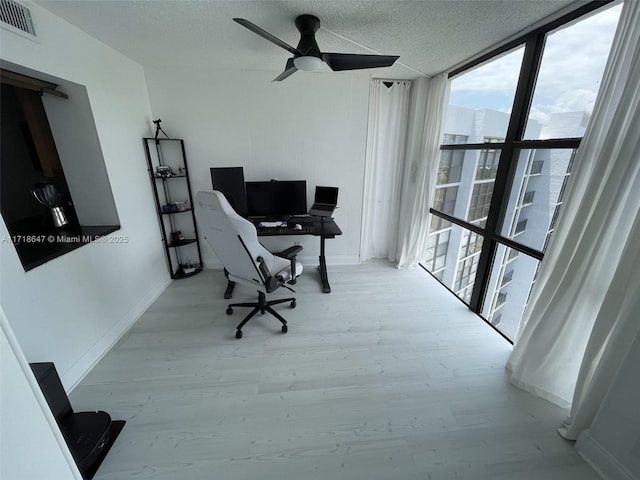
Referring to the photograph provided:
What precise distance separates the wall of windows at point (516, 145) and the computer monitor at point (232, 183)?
2459 mm

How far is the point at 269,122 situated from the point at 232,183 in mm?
879

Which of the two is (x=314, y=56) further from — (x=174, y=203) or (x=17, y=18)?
(x=174, y=203)

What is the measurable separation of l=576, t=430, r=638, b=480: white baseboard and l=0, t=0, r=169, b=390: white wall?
3.19 m

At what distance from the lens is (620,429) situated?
1.22 metres

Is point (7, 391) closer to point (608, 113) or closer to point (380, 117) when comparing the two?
point (608, 113)

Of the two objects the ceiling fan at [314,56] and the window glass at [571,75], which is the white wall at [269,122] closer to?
the ceiling fan at [314,56]

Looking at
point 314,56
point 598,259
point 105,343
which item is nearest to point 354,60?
point 314,56

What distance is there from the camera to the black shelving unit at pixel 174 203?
2.92 m

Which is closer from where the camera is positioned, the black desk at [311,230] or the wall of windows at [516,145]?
the wall of windows at [516,145]

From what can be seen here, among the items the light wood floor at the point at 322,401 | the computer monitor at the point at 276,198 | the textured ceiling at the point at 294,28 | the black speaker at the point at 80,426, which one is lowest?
the light wood floor at the point at 322,401

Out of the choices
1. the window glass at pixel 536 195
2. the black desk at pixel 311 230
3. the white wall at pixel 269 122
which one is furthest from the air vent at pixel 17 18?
the window glass at pixel 536 195

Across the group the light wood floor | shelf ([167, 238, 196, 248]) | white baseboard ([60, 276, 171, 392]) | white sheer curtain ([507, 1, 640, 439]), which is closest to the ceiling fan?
white sheer curtain ([507, 1, 640, 439])

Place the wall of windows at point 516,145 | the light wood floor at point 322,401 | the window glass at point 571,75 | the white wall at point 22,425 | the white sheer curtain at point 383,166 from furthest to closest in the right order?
the white sheer curtain at point 383,166
the wall of windows at point 516,145
the window glass at point 571,75
the light wood floor at point 322,401
the white wall at point 22,425

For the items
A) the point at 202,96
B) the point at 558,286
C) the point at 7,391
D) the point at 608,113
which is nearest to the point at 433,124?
the point at 608,113
